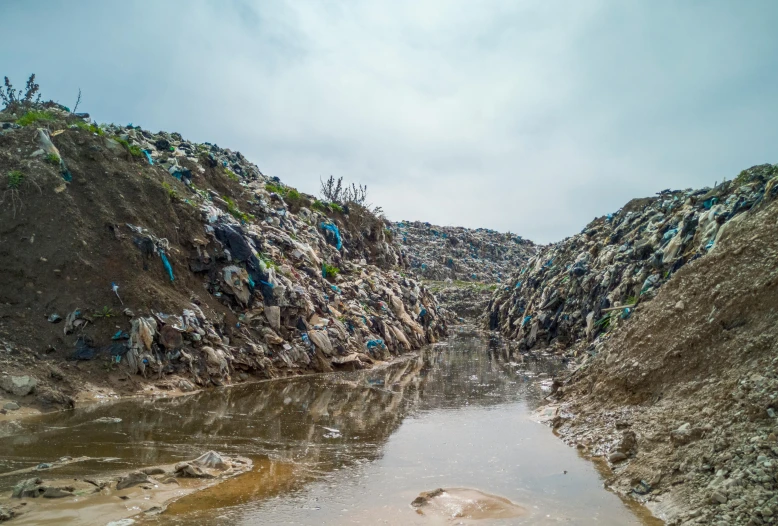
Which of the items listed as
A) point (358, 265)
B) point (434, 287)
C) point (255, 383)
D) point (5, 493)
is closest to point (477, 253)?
point (434, 287)

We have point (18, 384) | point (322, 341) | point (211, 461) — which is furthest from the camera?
point (322, 341)

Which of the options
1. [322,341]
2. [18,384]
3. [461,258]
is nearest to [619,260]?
[322,341]

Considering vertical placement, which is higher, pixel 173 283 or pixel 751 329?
pixel 173 283

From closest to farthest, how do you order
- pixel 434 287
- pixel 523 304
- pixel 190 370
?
pixel 190 370
pixel 523 304
pixel 434 287

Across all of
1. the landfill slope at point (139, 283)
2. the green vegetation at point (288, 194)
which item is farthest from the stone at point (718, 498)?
the green vegetation at point (288, 194)

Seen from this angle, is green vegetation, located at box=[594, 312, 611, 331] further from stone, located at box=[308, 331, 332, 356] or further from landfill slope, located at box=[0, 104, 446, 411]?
stone, located at box=[308, 331, 332, 356]

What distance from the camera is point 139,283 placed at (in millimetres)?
9344

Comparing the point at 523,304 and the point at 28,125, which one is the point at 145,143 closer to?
the point at 28,125

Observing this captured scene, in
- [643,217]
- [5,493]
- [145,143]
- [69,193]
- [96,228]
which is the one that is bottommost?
[5,493]

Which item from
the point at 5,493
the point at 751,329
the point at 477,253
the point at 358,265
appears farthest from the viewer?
the point at 477,253

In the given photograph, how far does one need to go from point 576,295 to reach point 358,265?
8568mm

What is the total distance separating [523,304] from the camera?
903 inches

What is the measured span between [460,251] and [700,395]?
38.7 metres

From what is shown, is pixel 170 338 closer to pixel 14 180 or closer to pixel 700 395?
pixel 14 180
